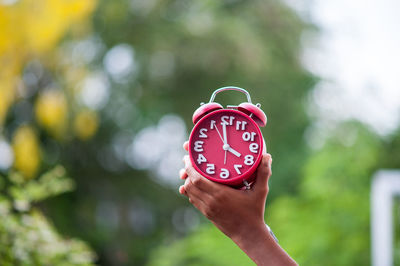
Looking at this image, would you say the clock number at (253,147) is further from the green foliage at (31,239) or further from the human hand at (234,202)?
the green foliage at (31,239)

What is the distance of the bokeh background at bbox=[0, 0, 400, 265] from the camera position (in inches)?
210

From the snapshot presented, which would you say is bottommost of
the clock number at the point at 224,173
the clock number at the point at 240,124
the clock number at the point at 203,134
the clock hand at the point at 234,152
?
the clock number at the point at 224,173

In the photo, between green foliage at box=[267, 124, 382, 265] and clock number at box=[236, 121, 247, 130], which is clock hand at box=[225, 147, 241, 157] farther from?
green foliage at box=[267, 124, 382, 265]

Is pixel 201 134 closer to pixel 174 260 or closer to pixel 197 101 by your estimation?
pixel 174 260

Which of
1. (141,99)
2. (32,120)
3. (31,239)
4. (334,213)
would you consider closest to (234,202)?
(31,239)

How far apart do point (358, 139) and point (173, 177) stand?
19.4ft

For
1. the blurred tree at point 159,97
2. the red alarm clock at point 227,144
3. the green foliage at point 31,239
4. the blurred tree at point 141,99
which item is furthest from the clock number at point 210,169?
the blurred tree at point 159,97

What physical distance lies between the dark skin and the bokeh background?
3.88 meters

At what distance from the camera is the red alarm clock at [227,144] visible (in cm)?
125

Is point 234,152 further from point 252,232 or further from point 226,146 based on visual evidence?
point 252,232

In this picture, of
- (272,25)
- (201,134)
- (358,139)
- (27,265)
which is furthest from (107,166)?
(201,134)

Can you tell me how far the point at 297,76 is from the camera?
10062 mm

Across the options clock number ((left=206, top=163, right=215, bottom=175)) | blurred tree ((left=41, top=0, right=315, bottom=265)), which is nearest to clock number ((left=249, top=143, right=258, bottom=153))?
clock number ((left=206, top=163, right=215, bottom=175))

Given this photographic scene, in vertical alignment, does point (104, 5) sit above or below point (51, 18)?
above
